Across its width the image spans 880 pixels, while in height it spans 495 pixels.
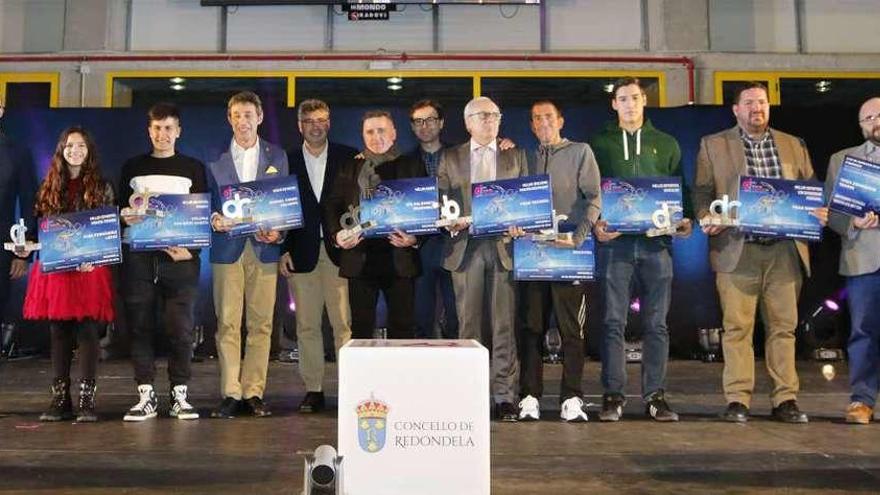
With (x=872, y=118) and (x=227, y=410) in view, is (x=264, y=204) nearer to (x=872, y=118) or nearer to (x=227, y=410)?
(x=227, y=410)

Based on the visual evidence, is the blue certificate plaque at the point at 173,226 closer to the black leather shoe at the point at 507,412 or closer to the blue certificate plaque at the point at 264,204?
the blue certificate plaque at the point at 264,204

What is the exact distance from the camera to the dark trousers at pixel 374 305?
153 inches

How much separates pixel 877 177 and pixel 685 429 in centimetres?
149

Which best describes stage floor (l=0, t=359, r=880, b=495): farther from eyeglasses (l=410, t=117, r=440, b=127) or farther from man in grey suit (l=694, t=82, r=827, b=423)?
eyeglasses (l=410, t=117, r=440, b=127)

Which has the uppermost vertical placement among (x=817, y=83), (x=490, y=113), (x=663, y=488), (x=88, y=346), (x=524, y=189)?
(x=817, y=83)

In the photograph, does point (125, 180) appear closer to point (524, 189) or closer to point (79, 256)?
point (79, 256)

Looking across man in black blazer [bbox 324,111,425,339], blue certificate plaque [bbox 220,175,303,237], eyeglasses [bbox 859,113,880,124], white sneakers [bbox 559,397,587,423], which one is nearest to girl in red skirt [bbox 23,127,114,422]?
blue certificate plaque [bbox 220,175,303,237]

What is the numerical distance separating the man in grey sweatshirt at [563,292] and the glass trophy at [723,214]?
523 mm

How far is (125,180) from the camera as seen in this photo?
388cm

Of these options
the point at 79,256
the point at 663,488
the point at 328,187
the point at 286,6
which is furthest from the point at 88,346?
the point at 286,6

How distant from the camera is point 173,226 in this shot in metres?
3.72

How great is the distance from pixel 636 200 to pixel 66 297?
9.13ft

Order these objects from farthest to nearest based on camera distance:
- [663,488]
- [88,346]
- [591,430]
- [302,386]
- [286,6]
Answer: [286,6] → [302,386] → [88,346] → [591,430] → [663,488]

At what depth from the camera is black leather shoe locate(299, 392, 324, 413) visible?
13.0 feet
